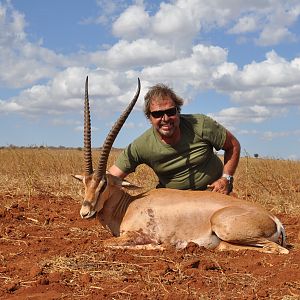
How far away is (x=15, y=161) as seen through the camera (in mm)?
16172

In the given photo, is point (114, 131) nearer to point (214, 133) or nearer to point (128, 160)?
point (128, 160)

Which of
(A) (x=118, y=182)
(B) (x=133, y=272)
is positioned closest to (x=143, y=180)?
(A) (x=118, y=182)

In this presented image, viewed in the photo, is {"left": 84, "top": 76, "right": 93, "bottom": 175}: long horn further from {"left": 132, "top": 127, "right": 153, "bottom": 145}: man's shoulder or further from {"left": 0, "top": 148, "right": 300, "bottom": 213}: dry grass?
{"left": 0, "top": 148, "right": 300, "bottom": 213}: dry grass

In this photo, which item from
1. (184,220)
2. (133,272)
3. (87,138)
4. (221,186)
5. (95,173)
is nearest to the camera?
(133,272)

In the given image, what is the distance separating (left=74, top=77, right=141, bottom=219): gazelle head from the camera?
5863 millimetres

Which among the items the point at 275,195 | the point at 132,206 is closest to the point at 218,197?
the point at 132,206

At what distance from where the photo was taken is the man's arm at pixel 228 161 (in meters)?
6.82

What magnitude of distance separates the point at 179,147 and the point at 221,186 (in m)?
0.81

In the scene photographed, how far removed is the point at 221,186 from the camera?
682 centimetres

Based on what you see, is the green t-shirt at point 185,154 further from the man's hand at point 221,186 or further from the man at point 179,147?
the man's hand at point 221,186

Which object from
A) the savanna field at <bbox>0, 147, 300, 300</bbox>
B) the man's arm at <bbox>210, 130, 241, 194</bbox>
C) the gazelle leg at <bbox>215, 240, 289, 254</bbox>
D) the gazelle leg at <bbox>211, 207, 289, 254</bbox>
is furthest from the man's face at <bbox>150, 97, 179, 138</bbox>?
the gazelle leg at <bbox>215, 240, 289, 254</bbox>

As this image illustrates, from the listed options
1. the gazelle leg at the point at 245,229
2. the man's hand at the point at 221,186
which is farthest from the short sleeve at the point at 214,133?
the gazelle leg at the point at 245,229

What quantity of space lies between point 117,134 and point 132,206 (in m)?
0.96

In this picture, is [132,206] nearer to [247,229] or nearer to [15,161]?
[247,229]
